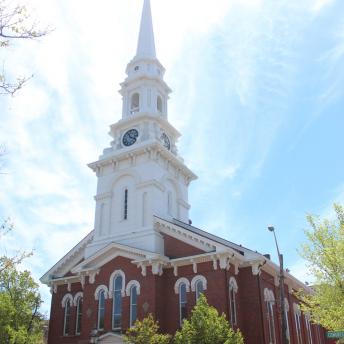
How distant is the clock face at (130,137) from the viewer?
35.6m

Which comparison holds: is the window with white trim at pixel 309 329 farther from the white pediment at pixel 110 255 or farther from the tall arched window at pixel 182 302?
the white pediment at pixel 110 255

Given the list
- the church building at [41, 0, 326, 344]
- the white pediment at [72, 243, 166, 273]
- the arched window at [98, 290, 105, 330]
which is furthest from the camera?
the arched window at [98, 290, 105, 330]

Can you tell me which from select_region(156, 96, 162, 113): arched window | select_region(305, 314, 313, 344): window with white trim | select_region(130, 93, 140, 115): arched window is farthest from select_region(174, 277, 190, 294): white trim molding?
select_region(305, 314, 313, 344): window with white trim

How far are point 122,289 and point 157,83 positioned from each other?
1812 centimetres

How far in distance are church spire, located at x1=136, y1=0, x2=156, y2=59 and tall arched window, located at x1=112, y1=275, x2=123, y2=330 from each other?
20.3m

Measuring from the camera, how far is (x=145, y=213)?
31672mm

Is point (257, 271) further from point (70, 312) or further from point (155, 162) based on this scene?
point (70, 312)

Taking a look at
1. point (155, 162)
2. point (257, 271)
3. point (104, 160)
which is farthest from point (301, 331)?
point (104, 160)

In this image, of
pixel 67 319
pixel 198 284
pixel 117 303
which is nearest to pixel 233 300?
pixel 198 284

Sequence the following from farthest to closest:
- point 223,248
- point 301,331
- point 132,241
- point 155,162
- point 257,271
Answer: point 301,331 < point 155,162 < point 132,241 < point 257,271 < point 223,248

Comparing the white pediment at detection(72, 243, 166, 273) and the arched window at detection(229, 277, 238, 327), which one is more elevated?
the white pediment at detection(72, 243, 166, 273)

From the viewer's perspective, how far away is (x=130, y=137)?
3591 cm

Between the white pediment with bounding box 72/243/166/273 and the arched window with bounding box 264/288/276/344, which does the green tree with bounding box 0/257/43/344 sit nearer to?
the white pediment with bounding box 72/243/166/273

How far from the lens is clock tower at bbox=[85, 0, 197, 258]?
31.9m
